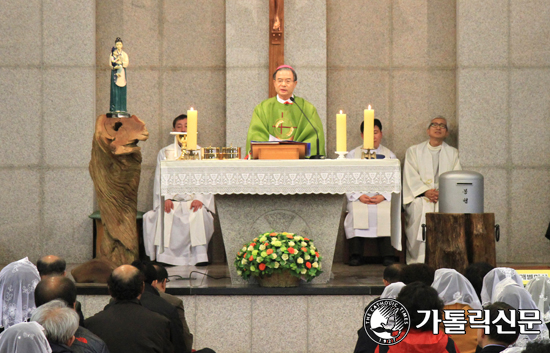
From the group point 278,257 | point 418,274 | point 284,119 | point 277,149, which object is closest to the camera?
point 418,274

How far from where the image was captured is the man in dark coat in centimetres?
355

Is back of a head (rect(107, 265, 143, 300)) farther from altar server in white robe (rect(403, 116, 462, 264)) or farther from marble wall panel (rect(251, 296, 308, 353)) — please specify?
altar server in white robe (rect(403, 116, 462, 264))

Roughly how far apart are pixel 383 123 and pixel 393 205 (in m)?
1.31

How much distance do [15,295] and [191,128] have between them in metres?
2.33

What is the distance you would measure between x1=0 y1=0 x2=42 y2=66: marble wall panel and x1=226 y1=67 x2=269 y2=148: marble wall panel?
2.41m

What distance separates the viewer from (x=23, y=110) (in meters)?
8.74

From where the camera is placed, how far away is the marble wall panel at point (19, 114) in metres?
8.73

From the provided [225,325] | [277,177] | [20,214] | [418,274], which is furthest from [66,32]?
[418,274]

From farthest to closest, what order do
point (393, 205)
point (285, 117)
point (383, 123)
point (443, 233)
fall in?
1. point (383, 123)
2. point (393, 205)
3. point (285, 117)
4. point (443, 233)

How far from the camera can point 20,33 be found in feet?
28.7

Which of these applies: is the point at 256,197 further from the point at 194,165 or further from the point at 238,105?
the point at 238,105

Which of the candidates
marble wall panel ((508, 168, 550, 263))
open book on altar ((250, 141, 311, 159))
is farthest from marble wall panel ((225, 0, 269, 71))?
marble wall panel ((508, 168, 550, 263))

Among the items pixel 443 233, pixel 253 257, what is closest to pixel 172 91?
pixel 253 257

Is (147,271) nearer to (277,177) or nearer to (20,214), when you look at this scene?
(277,177)
